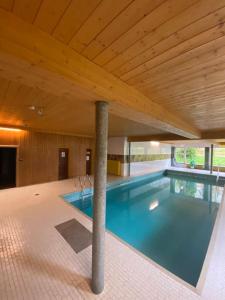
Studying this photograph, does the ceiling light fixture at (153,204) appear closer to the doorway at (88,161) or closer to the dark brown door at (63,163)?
the doorway at (88,161)

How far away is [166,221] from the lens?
4340 millimetres

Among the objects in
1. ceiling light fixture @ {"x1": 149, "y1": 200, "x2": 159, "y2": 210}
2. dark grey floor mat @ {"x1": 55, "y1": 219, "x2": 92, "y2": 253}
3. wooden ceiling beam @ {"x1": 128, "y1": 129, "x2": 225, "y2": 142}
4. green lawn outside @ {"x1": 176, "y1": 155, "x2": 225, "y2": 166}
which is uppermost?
wooden ceiling beam @ {"x1": 128, "y1": 129, "x2": 225, "y2": 142}

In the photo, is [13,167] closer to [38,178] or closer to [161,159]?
[38,178]

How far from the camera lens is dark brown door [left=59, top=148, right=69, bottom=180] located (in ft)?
24.5

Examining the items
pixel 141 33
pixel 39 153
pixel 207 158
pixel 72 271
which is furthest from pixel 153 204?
pixel 207 158

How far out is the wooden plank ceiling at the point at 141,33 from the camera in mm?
822

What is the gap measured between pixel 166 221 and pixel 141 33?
454 centimetres

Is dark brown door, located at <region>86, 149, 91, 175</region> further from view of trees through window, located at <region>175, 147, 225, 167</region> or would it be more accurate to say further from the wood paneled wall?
view of trees through window, located at <region>175, 147, 225, 167</region>

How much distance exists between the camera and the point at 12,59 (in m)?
0.94

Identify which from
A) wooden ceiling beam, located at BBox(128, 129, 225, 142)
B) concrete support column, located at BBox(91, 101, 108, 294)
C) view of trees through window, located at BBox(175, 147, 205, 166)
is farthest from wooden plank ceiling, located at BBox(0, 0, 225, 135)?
view of trees through window, located at BBox(175, 147, 205, 166)

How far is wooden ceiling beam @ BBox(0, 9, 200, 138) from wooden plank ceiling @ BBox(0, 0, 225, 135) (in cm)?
4

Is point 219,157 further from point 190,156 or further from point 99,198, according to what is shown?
point 99,198

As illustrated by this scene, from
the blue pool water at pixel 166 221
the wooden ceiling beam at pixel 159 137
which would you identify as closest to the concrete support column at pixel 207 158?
the blue pool water at pixel 166 221

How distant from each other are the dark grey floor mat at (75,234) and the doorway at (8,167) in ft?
13.2
